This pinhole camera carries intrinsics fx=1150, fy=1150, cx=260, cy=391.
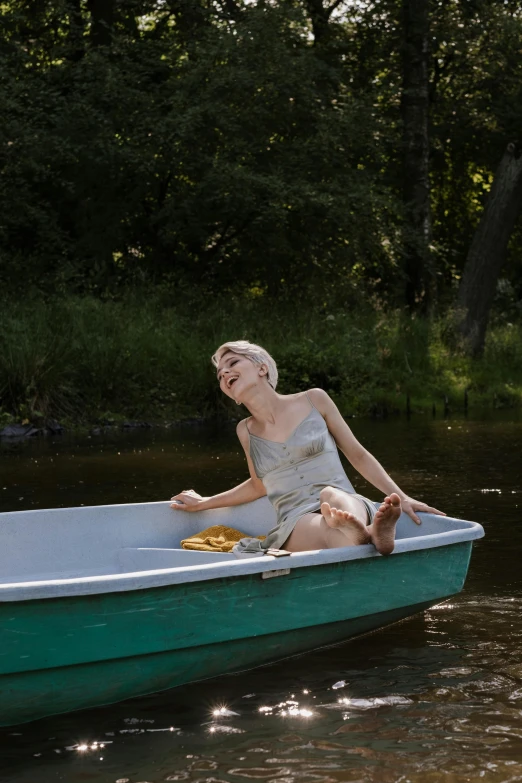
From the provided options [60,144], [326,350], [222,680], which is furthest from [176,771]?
[60,144]

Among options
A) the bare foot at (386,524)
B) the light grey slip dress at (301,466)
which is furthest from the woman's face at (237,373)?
the bare foot at (386,524)

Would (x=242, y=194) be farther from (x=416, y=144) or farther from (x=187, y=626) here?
(x=187, y=626)

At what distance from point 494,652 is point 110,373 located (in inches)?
359

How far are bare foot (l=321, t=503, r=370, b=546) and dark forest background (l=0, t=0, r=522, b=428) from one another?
9.71 m

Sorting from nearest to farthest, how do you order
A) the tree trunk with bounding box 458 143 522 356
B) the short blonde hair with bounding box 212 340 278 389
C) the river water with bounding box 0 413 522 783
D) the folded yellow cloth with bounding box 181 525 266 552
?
1. the river water with bounding box 0 413 522 783
2. the short blonde hair with bounding box 212 340 278 389
3. the folded yellow cloth with bounding box 181 525 266 552
4. the tree trunk with bounding box 458 143 522 356

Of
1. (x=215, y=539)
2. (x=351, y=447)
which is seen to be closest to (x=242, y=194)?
(x=215, y=539)

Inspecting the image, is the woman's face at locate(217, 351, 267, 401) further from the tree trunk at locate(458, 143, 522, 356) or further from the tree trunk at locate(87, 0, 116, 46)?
the tree trunk at locate(87, 0, 116, 46)

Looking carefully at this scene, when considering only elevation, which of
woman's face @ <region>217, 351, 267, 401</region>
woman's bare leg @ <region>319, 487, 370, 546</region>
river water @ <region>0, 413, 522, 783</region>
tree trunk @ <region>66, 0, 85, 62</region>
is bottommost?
river water @ <region>0, 413, 522, 783</region>

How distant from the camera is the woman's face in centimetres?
515

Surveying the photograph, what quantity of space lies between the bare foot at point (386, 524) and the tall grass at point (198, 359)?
27.5ft

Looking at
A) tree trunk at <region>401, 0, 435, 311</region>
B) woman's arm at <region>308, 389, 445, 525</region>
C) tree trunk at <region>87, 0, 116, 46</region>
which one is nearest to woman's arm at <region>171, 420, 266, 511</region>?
woman's arm at <region>308, 389, 445, 525</region>

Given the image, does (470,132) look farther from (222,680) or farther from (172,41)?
(222,680)

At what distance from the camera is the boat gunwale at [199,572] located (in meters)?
3.87

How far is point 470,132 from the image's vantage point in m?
22.0
